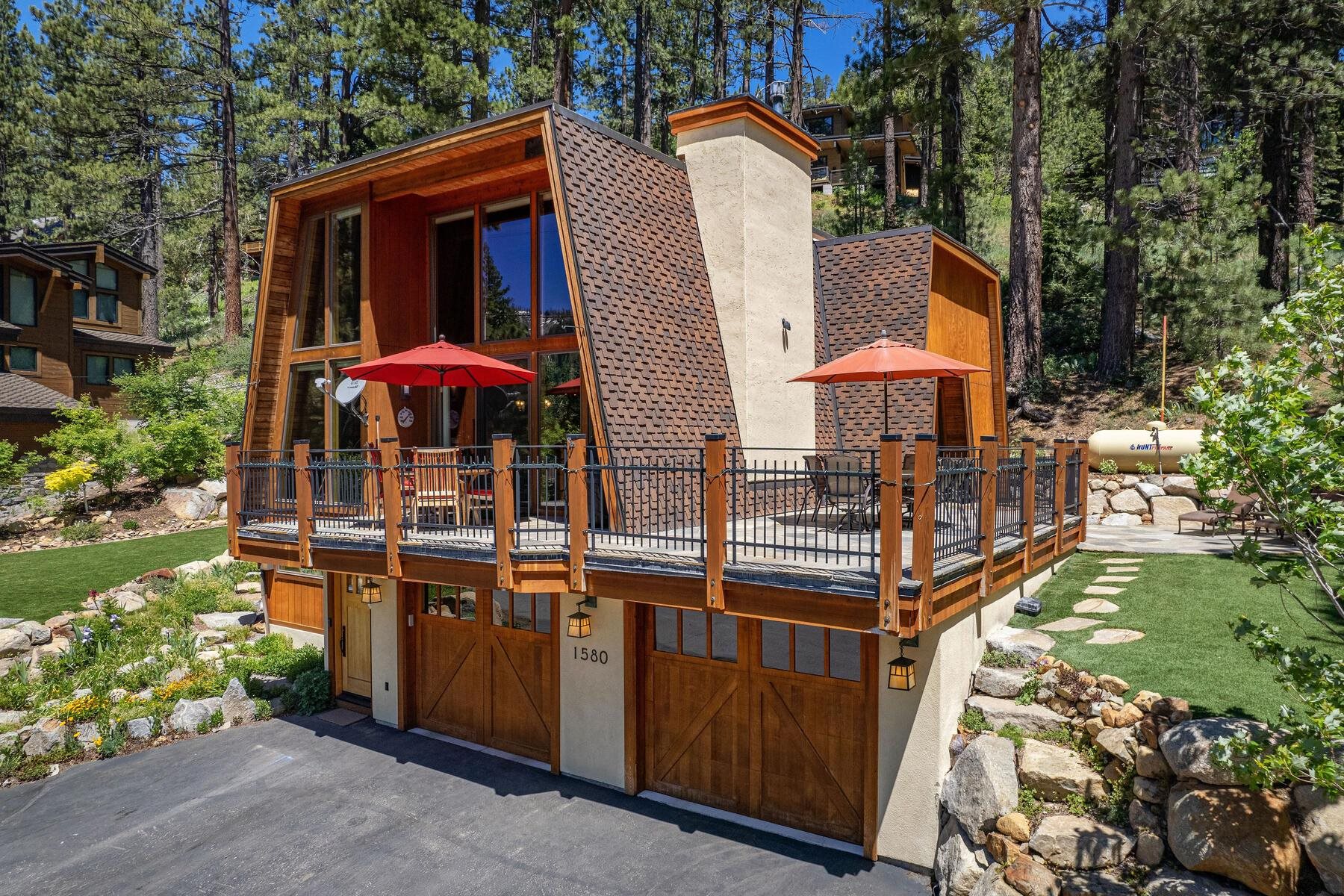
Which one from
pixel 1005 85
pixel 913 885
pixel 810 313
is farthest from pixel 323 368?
pixel 1005 85

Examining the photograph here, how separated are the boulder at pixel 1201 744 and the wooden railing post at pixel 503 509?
6.01m

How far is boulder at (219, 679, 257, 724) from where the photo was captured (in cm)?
1177

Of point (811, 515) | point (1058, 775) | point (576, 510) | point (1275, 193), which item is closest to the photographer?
point (1058, 775)

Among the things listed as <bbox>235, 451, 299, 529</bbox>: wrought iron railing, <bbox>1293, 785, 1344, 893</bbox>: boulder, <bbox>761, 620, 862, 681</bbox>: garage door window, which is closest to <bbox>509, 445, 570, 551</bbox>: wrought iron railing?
<bbox>761, 620, 862, 681</bbox>: garage door window

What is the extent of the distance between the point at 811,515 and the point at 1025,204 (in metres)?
12.4

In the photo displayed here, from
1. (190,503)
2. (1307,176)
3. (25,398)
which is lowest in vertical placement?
(190,503)

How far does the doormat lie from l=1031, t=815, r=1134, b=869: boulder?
389 inches

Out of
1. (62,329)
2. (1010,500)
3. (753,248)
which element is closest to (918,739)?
(1010,500)

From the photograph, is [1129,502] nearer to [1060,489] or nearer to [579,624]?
[1060,489]

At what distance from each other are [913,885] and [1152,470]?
1163 cm

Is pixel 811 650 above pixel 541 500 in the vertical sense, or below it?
below

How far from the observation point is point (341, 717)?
1199 cm

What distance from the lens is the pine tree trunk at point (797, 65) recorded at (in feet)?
90.2

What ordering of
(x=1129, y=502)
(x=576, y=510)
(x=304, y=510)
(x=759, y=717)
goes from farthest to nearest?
(x=1129, y=502)
(x=304, y=510)
(x=759, y=717)
(x=576, y=510)
